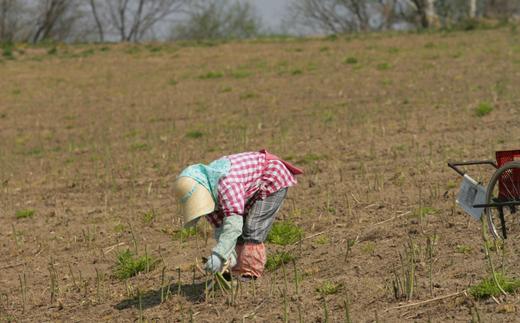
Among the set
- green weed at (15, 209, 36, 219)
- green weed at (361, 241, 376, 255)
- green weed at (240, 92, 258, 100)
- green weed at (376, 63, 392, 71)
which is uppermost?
green weed at (376, 63, 392, 71)

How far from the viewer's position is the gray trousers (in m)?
5.95

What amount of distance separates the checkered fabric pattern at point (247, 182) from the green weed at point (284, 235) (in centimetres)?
122

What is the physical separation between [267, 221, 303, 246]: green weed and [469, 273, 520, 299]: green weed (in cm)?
219

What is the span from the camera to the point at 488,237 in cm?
623

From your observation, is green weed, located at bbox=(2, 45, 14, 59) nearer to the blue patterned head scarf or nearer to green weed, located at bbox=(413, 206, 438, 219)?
green weed, located at bbox=(413, 206, 438, 219)

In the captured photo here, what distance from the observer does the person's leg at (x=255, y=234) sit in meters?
5.95

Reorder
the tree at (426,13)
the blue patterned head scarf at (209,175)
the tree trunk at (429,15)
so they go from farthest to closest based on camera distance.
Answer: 1. the tree at (426,13)
2. the tree trunk at (429,15)
3. the blue patterned head scarf at (209,175)

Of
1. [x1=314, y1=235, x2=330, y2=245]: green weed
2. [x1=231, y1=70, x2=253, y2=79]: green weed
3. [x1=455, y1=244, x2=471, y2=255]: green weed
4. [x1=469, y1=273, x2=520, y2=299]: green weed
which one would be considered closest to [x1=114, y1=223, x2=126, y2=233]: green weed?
[x1=314, y1=235, x2=330, y2=245]: green weed

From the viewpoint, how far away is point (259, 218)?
5961mm

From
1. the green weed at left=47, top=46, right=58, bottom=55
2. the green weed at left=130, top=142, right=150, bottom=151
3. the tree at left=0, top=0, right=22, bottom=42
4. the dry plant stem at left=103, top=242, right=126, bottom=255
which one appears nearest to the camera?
the dry plant stem at left=103, top=242, right=126, bottom=255

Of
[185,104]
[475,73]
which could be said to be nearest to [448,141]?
[475,73]

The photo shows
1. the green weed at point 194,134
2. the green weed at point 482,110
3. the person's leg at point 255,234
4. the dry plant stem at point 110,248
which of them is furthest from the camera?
the green weed at point 194,134

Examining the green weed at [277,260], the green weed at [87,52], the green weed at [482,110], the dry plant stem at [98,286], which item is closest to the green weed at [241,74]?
the green weed at [87,52]

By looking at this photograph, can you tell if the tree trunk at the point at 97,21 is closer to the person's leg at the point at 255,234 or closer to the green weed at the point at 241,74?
the green weed at the point at 241,74
